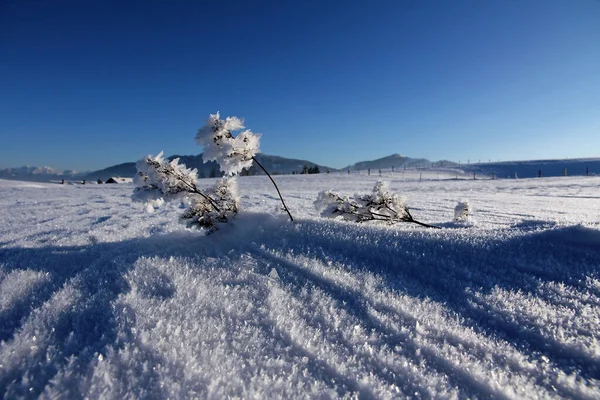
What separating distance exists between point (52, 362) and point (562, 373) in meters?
1.70

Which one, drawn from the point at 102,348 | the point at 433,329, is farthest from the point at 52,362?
the point at 433,329

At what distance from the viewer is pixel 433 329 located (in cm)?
132

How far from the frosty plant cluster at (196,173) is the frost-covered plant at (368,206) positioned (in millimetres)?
733

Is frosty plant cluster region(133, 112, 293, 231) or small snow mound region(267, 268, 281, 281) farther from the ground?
frosty plant cluster region(133, 112, 293, 231)

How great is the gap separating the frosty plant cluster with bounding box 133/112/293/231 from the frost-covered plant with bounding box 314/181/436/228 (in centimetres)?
73

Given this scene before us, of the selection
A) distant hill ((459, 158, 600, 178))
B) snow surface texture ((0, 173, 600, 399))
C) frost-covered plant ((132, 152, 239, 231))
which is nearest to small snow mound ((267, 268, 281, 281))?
snow surface texture ((0, 173, 600, 399))

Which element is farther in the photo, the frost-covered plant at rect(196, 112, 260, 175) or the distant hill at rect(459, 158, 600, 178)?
the distant hill at rect(459, 158, 600, 178)

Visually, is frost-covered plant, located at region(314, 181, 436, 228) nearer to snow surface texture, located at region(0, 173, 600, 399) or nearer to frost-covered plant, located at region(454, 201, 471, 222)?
snow surface texture, located at region(0, 173, 600, 399)

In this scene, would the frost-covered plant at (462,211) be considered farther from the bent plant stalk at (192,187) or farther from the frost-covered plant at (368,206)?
the bent plant stalk at (192,187)

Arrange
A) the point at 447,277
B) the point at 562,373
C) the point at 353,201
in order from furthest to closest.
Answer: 1. the point at 353,201
2. the point at 447,277
3. the point at 562,373

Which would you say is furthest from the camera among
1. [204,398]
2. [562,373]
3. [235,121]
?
[235,121]

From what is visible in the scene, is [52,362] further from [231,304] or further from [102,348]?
[231,304]

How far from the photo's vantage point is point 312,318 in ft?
4.58

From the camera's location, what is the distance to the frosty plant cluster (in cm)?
238
